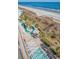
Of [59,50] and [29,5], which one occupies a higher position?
[29,5]

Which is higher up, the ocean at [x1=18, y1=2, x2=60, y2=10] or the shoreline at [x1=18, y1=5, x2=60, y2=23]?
the ocean at [x1=18, y1=2, x2=60, y2=10]

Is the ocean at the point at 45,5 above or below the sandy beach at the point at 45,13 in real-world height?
above

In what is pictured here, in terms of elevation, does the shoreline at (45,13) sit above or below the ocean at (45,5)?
below

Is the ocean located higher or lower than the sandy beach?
higher
